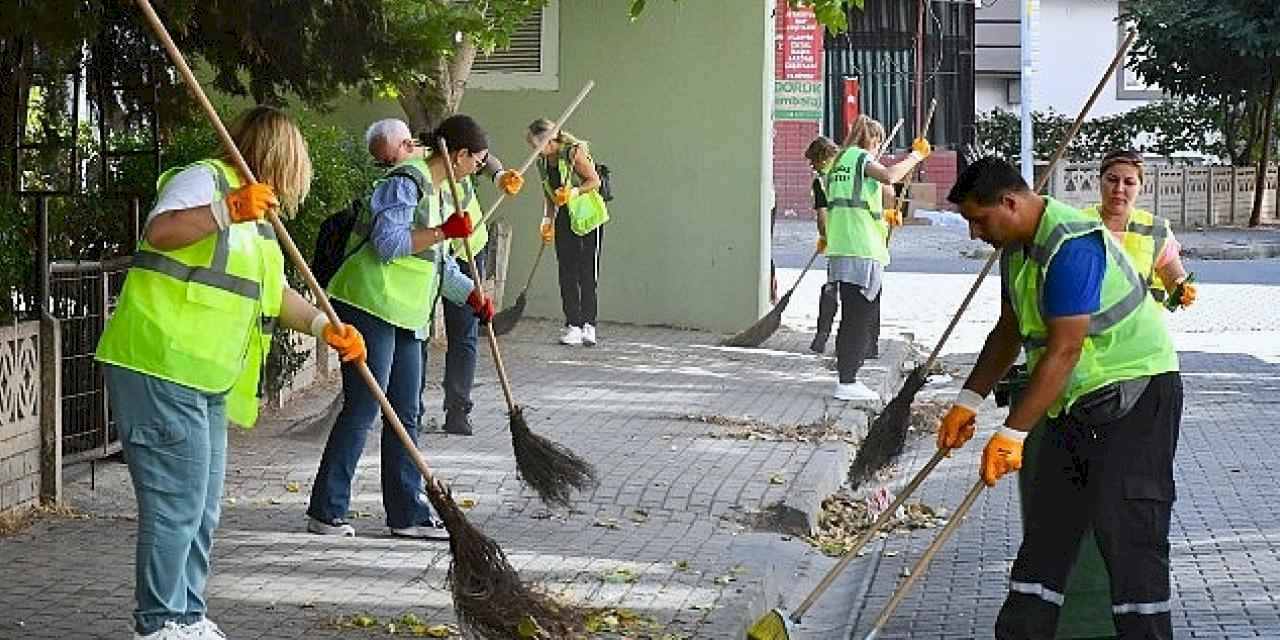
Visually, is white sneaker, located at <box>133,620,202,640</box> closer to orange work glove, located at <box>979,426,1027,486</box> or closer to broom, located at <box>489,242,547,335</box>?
orange work glove, located at <box>979,426,1027,486</box>

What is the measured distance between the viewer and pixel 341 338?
694 centimetres

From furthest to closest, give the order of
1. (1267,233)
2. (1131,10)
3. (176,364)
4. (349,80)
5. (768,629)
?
1. (1131,10)
2. (1267,233)
3. (349,80)
4. (768,629)
5. (176,364)

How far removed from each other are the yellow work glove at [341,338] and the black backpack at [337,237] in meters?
1.87

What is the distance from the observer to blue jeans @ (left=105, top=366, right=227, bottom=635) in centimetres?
627

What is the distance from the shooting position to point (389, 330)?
28.6ft

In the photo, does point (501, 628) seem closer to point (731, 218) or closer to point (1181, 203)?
point (731, 218)

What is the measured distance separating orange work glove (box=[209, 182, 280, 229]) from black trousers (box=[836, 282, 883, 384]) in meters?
8.11

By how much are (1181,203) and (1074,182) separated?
2.52 meters

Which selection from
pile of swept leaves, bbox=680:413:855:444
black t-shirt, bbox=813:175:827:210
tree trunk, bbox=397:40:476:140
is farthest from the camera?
tree trunk, bbox=397:40:476:140

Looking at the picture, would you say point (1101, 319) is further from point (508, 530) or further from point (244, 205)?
point (508, 530)

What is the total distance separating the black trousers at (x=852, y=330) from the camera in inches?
550

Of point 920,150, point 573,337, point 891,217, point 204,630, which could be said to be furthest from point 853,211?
point 204,630

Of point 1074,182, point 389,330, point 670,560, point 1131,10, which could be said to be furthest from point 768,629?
point 1131,10

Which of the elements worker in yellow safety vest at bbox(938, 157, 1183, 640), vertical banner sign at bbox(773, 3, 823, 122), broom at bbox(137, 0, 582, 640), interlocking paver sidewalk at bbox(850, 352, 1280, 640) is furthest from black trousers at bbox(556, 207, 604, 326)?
vertical banner sign at bbox(773, 3, 823, 122)
